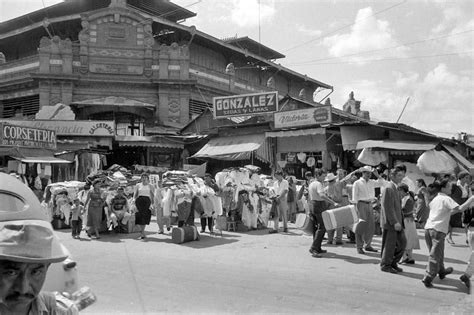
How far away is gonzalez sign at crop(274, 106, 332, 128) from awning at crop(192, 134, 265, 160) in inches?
58.4

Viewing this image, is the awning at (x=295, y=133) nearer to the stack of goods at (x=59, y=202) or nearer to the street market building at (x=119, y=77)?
the street market building at (x=119, y=77)

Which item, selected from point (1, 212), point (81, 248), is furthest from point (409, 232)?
point (1, 212)

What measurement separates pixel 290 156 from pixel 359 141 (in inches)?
141

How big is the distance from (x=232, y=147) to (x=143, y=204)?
10.2m

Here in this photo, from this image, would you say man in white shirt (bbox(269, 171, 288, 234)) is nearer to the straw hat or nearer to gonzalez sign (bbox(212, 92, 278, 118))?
gonzalez sign (bbox(212, 92, 278, 118))

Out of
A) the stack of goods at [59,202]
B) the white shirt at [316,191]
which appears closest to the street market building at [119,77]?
the stack of goods at [59,202]

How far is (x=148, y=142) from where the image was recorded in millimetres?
22859

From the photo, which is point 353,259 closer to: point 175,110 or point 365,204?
point 365,204

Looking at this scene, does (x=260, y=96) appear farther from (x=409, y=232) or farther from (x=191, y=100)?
(x=409, y=232)

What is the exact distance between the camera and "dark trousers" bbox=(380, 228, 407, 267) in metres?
7.26

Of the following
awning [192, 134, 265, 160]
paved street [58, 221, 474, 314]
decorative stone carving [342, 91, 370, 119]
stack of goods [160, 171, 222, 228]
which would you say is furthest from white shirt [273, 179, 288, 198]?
decorative stone carving [342, 91, 370, 119]

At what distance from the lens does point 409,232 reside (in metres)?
8.18

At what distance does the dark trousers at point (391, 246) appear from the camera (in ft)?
23.8

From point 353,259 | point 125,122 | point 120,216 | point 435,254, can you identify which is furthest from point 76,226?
point 125,122
